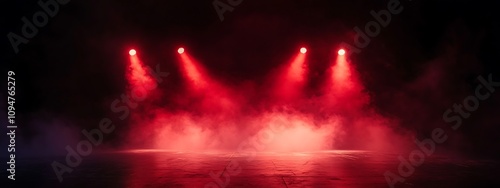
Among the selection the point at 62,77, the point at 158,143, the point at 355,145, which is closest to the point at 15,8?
the point at 62,77

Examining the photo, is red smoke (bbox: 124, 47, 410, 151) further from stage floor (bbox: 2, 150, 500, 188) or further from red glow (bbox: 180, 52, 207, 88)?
stage floor (bbox: 2, 150, 500, 188)

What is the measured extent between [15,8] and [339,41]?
39.9ft

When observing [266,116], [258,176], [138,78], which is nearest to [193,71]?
[138,78]

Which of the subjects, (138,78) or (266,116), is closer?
(138,78)

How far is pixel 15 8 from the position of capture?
17.0m

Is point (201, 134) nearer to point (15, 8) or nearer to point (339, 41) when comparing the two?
point (339, 41)

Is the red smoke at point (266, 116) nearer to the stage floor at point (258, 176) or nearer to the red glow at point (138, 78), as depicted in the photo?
the red glow at point (138, 78)

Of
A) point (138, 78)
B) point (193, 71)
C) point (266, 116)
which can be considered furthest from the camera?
point (266, 116)

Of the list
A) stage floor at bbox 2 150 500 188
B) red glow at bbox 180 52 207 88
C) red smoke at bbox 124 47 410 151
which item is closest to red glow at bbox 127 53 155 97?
red smoke at bbox 124 47 410 151

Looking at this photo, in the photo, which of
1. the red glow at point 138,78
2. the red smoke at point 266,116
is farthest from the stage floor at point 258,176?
the red smoke at point 266,116

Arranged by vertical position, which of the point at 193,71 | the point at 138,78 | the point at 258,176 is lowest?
the point at 258,176

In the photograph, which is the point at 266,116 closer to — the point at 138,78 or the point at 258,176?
the point at 138,78

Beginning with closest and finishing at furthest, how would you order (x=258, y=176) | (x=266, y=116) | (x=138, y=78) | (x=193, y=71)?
(x=258, y=176) < (x=138, y=78) < (x=193, y=71) < (x=266, y=116)

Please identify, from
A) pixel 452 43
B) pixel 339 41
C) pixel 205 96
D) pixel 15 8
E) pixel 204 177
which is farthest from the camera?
pixel 205 96
